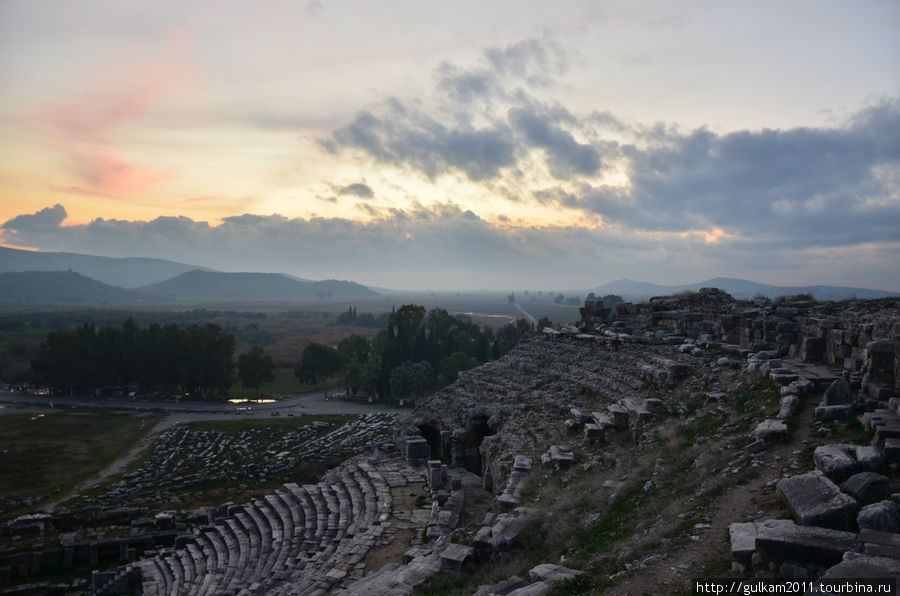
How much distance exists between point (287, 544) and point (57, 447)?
115 ft

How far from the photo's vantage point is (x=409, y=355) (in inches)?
2488

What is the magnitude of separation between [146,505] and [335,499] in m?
16.9

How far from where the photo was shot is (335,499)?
20594 millimetres

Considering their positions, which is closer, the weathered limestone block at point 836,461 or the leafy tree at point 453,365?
the weathered limestone block at point 836,461

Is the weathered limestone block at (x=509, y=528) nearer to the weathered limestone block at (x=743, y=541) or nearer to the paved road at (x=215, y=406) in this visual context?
the weathered limestone block at (x=743, y=541)

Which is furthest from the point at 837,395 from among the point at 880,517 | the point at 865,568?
the point at 865,568

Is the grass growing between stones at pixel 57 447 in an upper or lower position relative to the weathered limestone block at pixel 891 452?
lower

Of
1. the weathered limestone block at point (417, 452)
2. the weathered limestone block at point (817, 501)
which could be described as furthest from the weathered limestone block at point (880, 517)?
the weathered limestone block at point (417, 452)

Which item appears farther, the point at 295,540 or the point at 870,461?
the point at 295,540

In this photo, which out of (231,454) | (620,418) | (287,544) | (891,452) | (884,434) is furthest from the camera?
(231,454)

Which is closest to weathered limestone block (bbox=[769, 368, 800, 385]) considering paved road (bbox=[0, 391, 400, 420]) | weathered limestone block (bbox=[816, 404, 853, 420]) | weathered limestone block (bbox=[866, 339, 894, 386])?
weathered limestone block (bbox=[866, 339, 894, 386])

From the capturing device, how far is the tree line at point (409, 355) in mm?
58906

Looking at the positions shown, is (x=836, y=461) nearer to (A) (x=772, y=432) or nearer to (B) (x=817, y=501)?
(B) (x=817, y=501)

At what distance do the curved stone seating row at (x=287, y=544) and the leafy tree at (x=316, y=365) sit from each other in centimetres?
4369
